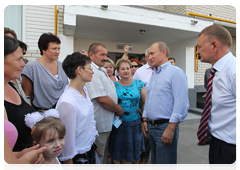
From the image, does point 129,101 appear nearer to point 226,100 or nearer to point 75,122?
point 75,122

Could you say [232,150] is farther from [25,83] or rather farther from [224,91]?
[25,83]

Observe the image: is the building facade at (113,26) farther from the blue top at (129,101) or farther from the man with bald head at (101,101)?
the blue top at (129,101)

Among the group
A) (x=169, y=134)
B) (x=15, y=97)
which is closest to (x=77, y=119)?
(x=15, y=97)

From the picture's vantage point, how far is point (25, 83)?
2.16 meters

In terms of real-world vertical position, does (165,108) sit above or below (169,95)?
below

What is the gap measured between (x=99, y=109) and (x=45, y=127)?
115 centimetres

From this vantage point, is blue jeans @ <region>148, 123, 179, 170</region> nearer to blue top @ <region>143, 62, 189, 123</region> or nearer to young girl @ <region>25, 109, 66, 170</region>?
blue top @ <region>143, 62, 189, 123</region>

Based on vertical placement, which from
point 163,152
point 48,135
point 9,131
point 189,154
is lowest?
point 189,154

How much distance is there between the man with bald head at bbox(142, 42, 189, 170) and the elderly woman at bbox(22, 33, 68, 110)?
1.38 m

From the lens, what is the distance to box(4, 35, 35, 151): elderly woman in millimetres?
1071

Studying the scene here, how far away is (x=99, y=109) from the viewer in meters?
2.40

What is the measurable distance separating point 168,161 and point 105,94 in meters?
1.21

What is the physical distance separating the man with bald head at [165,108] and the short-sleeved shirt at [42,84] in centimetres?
138

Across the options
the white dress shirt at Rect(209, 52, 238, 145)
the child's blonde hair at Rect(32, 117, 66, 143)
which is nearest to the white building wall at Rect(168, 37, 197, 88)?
the white dress shirt at Rect(209, 52, 238, 145)
